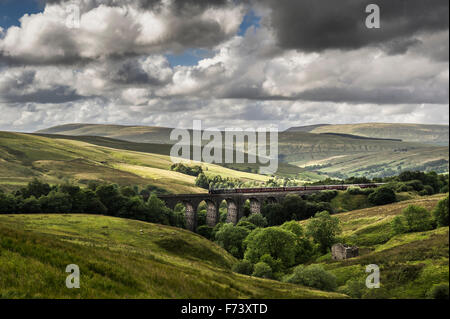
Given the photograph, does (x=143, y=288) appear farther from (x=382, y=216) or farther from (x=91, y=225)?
(x=382, y=216)

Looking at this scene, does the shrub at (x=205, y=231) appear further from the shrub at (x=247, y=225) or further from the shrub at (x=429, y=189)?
the shrub at (x=429, y=189)

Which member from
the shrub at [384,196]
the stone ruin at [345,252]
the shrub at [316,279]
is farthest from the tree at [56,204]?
the shrub at [384,196]

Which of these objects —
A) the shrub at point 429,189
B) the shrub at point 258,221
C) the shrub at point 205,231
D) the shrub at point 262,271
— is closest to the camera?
the shrub at point 262,271

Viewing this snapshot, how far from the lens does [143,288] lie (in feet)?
63.0

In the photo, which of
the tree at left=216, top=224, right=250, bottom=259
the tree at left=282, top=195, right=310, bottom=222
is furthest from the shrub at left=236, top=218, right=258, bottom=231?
the tree at left=282, top=195, right=310, bottom=222

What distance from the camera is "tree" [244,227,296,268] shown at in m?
63.4

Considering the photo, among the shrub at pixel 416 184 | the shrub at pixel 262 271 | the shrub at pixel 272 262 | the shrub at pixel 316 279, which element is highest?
the shrub at pixel 416 184

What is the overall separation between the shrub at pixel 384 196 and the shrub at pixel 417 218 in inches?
1767

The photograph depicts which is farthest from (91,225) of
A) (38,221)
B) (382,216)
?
(382,216)

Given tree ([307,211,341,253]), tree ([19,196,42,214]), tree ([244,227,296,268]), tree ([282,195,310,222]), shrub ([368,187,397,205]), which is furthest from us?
tree ([282,195,310,222])

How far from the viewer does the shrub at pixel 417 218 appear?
61.1 meters

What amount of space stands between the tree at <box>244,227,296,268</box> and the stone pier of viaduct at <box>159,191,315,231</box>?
53510mm

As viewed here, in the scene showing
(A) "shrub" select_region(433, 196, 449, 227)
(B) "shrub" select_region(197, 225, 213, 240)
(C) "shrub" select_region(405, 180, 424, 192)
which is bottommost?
(B) "shrub" select_region(197, 225, 213, 240)

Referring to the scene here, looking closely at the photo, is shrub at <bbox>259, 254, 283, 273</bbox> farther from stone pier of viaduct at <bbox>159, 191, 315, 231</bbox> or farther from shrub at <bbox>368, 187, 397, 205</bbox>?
shrub at <bbox>368, 187, 397, 205</bbox>
